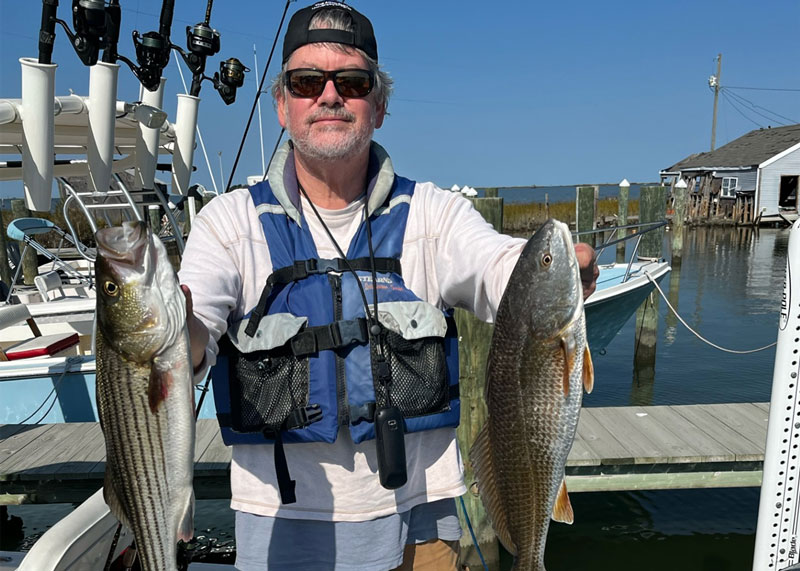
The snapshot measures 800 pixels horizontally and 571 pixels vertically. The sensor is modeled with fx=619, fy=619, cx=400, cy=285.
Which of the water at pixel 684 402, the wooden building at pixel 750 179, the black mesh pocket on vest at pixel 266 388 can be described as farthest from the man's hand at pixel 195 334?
the wooden building at pixel 750 179

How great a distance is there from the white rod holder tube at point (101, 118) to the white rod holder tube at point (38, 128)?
373 millimetres

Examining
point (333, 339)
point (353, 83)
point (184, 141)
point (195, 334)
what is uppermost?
point (184, 141)

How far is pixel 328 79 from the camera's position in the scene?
7.90ft

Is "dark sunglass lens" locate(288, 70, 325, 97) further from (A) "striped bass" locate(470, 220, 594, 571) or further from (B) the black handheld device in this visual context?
(B) the black handheld device

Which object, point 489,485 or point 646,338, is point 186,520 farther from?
point 646,338

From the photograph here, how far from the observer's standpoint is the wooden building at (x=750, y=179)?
1571 inches

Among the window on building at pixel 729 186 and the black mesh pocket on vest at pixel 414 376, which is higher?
the window on building at pixel 729 186

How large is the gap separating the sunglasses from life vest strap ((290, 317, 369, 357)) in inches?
35.3

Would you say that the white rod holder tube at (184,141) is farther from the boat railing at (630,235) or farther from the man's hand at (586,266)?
the man's hand at (586,266)

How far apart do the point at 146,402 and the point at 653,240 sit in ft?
42.3

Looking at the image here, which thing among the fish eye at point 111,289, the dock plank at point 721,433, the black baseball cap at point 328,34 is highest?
the black baseball cap at point 328,34

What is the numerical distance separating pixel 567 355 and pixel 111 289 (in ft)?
4.64

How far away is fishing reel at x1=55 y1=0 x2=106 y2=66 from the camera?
16.3ft

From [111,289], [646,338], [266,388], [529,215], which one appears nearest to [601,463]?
[266,388]
